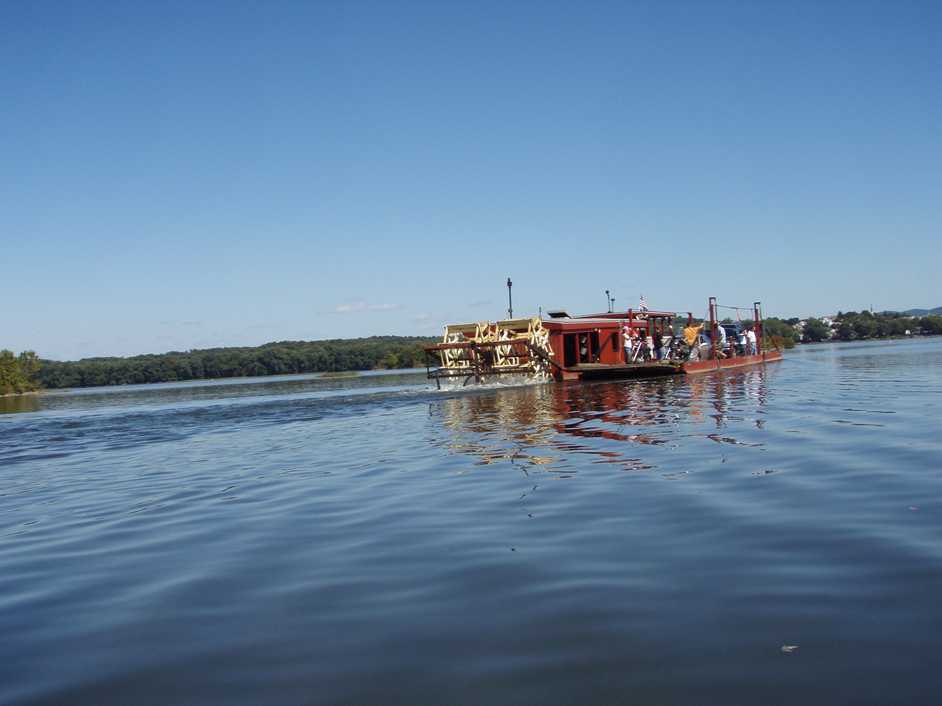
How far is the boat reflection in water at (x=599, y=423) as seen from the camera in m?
11.0

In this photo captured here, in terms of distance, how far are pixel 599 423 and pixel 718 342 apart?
24.3 m

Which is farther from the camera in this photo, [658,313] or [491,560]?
[658,313]

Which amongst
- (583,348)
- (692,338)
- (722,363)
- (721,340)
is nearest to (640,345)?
(692,338)

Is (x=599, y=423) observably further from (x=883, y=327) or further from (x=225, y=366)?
(x=883, y=327)

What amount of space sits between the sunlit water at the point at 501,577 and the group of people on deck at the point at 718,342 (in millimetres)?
24027

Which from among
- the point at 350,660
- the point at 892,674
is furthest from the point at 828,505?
the point at 350,660

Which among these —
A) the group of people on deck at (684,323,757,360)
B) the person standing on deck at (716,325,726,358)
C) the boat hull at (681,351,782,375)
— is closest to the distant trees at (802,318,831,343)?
the boat hull at (681,351,782,375)

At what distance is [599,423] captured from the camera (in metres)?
15.2

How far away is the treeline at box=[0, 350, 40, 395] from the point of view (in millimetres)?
105562

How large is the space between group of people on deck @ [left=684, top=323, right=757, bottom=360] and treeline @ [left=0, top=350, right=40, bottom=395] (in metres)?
96.1

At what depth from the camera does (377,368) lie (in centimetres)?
11706

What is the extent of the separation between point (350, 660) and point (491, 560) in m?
1.90

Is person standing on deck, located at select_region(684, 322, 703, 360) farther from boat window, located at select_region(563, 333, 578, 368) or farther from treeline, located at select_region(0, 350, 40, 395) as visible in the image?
treeline, located at select_region(0, 350, 40, 395)

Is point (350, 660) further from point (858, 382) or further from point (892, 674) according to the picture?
point (858, 382)
